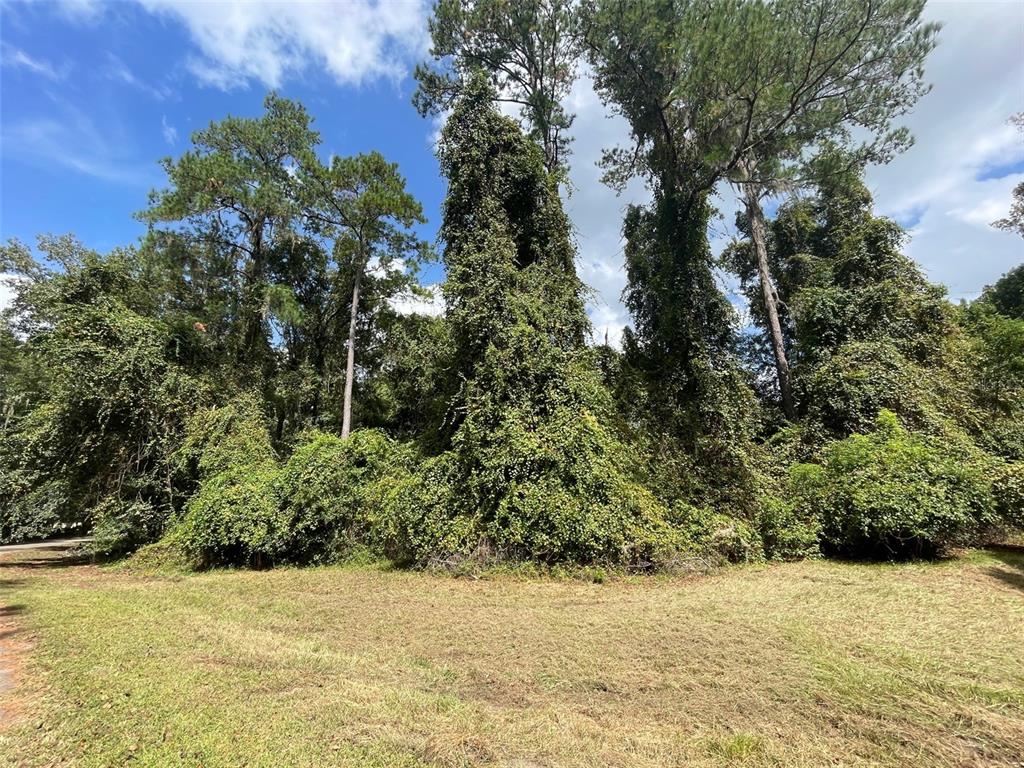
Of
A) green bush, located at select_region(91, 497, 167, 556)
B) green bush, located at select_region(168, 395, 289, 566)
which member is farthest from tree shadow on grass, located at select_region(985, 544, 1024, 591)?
green bush, located at select_region(91, 497, 167, 556)

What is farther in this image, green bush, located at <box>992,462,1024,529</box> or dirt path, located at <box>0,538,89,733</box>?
green bush, located at <box>992,462,1024,529</box>

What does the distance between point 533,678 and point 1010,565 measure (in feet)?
30.1

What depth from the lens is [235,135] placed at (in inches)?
696

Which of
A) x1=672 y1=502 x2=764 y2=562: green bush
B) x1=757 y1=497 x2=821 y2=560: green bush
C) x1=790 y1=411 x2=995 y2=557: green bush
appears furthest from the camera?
x1=757 y1=497 x2=821 y2=560: green bush

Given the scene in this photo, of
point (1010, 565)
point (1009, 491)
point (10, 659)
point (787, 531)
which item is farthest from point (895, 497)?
point (10, 659)

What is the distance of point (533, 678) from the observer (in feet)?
13.5

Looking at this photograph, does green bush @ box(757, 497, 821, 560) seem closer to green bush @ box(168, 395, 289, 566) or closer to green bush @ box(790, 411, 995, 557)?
green bush @ box(790, 411, 995, 557)

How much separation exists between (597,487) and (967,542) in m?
7.28

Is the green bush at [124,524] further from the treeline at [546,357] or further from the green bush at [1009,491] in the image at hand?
the green bush at [1009,491]

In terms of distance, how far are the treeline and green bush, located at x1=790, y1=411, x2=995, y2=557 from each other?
0.05 metres

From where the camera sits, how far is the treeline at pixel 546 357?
9609 mm

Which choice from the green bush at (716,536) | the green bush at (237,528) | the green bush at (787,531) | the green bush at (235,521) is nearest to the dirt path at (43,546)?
the green bush at (235,521)

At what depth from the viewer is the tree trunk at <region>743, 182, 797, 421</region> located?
51.5 feet

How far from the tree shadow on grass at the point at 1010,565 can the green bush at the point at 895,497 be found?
1.60ft
